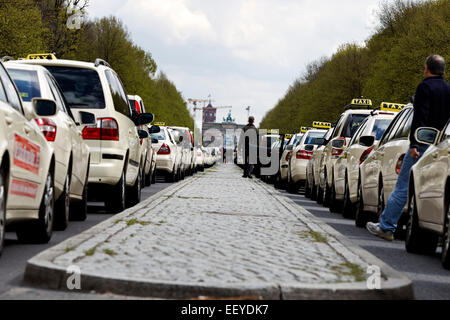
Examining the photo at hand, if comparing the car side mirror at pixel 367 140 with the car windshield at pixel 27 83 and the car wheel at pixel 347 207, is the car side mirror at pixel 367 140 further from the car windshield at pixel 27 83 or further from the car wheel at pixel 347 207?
the car windshield at pixel 27 83

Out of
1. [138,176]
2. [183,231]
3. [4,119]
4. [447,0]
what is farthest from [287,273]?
[447,0]

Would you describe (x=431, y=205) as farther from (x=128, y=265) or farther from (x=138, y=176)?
(x=138, y=176)

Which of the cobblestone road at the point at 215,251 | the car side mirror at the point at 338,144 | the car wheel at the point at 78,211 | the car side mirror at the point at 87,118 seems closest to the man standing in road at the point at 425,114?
the cobblestone road at the point at 215,251

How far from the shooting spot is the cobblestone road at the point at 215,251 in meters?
6.33

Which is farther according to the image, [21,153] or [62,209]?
[62,209]

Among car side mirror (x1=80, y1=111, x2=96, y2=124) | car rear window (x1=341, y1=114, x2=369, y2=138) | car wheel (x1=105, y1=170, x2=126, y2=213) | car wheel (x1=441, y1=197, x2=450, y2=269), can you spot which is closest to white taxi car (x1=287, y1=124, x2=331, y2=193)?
car rear window (x1=341, y1=114, x2=369, y2=138)

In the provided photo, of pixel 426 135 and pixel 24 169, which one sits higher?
pixel 426 135

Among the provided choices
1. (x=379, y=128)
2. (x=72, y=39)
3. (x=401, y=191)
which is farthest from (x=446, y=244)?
(x=72, y=39)

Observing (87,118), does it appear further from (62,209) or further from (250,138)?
(250,138)

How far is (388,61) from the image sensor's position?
60406 millimetres

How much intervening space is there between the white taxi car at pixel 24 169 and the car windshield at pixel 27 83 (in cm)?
141

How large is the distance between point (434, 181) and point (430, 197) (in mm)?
211

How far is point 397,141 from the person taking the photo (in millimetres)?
11531

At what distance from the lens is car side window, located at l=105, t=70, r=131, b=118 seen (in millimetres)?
13231
